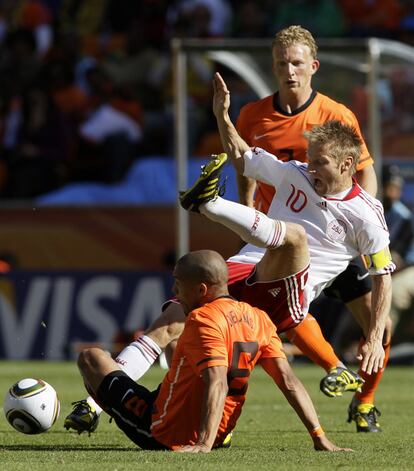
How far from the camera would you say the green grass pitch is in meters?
6.06

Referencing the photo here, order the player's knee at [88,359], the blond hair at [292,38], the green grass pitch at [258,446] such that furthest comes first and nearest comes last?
the blond hair at [292,38] < the player's knee at [88,359] < the green grass pitch at [258,446]

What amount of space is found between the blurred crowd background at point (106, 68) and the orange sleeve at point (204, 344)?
10.3 metres

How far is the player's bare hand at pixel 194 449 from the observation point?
6.22 metres

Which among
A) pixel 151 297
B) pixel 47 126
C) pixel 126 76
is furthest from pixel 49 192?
pixel 151 297

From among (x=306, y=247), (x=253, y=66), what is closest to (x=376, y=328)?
(x=306, y=247)

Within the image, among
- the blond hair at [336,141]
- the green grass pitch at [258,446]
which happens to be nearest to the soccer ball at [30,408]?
the green grass pitch at [258,446]

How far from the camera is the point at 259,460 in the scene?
635cm

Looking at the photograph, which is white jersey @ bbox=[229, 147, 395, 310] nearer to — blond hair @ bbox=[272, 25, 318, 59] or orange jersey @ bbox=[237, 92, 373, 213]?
orange jersey @ bbox=[237, 92, 373, 213]

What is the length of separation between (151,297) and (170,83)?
4.42m

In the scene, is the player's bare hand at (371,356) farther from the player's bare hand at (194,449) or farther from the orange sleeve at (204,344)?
the player's bare hand at (194,449)

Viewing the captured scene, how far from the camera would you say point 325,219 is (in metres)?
7.16

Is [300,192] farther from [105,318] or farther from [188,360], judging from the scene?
[105,318]

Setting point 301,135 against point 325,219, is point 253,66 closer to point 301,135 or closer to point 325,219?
point 301,135

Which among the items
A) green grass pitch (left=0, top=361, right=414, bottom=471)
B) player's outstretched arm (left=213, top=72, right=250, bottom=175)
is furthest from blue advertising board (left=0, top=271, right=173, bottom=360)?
player's outstretched arm (left=213, top=72, right=250, bottom=175)
